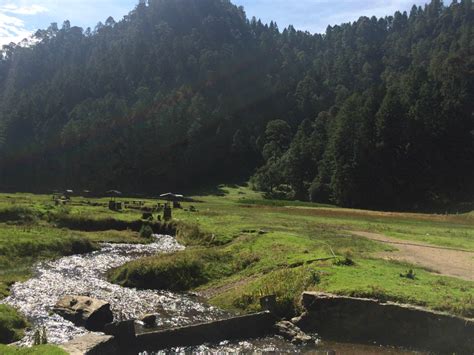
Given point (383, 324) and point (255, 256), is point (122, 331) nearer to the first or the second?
point (383, 324)

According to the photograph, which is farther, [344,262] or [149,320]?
[344,262]

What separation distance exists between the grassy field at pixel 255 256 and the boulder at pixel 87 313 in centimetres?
304

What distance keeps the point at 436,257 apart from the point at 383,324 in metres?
14.0

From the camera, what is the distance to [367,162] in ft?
364

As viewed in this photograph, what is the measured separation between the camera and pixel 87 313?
A: 25.6 m

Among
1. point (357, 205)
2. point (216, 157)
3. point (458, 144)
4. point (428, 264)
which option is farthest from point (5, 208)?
point (216, 157)

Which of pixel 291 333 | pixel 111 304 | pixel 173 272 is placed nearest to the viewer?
pixel 291 333

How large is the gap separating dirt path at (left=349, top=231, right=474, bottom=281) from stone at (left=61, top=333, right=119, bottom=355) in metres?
21.2

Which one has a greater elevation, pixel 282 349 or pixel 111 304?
pixel 282 349

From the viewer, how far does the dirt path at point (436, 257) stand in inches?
1228

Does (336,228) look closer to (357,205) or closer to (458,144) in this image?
(357,205)

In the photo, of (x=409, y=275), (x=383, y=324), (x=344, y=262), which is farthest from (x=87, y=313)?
(x=409, y=275)

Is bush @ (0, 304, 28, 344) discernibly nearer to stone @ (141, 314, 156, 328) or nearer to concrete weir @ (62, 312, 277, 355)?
concrete weir @ (62, 312, 277, 355)

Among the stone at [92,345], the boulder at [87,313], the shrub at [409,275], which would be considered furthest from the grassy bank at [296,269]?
the stone at [92,345]
